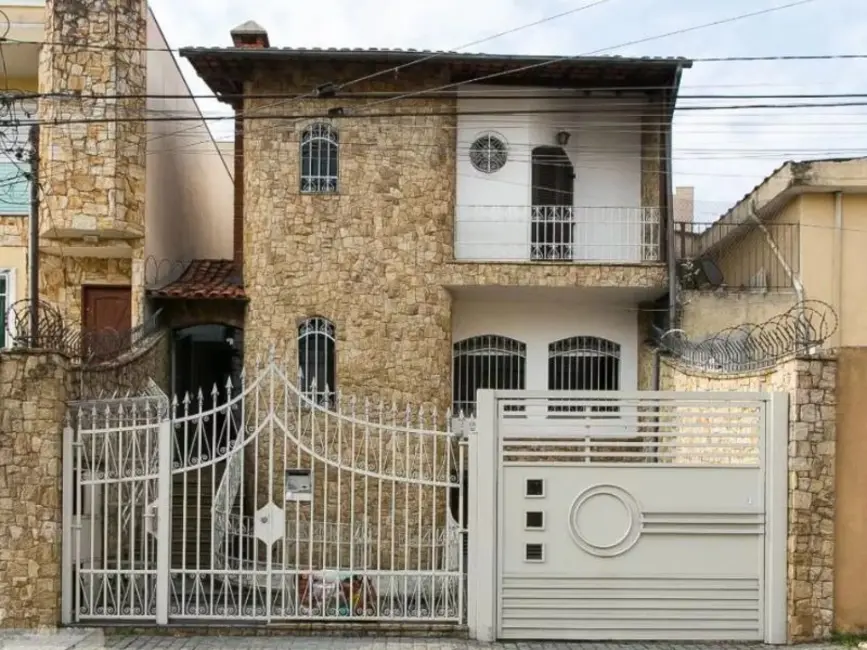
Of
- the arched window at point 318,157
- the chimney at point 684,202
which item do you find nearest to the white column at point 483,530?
the arched window at point 318,157

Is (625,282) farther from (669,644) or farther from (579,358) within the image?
(669,644)

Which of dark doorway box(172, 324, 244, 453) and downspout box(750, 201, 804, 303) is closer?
downspout box(750, 201, 804, 303)

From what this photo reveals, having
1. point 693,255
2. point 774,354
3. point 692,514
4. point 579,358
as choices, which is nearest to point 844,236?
point 693,255

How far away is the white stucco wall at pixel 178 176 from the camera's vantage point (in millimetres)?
15172

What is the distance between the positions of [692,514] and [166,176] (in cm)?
1118

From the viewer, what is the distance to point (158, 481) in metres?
8.46

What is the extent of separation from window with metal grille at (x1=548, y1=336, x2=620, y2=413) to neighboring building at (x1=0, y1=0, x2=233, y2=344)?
6.63 meters

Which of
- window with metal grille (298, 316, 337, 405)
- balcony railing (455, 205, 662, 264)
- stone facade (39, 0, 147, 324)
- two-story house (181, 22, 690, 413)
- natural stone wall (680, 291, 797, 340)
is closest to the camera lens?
stone facade (39, 0, 147, 324)

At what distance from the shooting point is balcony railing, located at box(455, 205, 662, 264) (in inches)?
591

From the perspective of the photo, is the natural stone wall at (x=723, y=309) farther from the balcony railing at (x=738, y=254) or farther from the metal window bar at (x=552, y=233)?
the metal window bar at (x=552, y=233)

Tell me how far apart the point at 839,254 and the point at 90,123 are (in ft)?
36.8

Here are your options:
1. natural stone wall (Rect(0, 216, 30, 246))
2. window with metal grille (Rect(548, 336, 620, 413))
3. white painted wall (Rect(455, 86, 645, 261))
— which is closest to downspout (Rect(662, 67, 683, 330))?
white painted wall (Rect(455, 86, 645, 261))

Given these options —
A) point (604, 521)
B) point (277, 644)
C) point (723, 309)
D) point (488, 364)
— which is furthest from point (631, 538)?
point (488, 364)

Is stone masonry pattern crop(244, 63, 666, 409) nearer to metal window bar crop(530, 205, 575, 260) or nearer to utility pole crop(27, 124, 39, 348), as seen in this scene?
metal window bar crop(530, 205, 575, 260)
